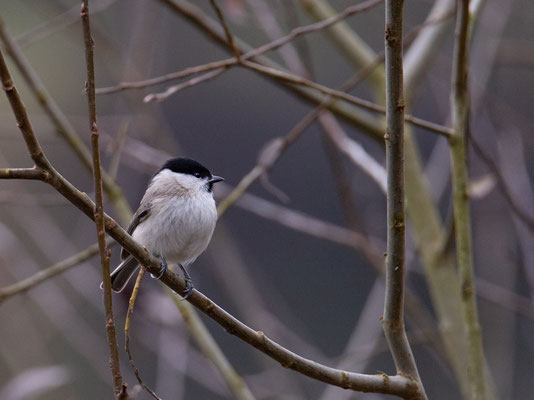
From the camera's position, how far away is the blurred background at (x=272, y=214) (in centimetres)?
326

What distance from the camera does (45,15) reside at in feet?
13.8

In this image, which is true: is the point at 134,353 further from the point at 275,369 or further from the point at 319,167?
the point at 319,167

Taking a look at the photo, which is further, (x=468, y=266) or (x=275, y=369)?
(x=275, y=369)

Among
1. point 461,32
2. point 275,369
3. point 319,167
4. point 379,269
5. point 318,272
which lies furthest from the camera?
point 319,167

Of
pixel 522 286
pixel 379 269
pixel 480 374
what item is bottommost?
pixel 480 374

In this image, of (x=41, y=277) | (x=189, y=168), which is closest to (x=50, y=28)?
(x=189, y=168)

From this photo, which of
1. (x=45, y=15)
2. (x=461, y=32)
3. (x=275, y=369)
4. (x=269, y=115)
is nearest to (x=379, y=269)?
(x=275, y=369)

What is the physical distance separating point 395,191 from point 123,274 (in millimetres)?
1652

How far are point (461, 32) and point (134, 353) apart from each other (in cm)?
386

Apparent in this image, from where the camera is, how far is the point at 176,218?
2873 millimetres

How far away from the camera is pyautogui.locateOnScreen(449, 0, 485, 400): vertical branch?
7.86ft

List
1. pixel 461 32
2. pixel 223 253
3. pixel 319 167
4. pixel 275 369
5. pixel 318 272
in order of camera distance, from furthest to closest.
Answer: pixel 319 167
pixel 318 272
pixel 223 253
pixel 275 369
pixel 461 32

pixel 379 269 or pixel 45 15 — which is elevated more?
pixel 45 15

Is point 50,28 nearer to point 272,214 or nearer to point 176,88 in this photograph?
point 176,88
